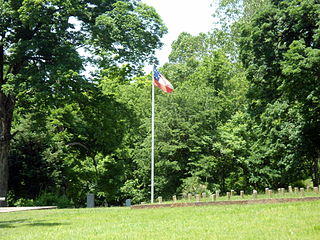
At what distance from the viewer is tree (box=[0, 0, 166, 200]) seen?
989 inches

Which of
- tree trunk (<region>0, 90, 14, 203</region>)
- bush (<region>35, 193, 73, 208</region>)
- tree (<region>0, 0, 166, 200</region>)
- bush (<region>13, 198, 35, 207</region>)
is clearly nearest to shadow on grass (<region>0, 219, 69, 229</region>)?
tree (<region>0, 0, 166, 200</region>)

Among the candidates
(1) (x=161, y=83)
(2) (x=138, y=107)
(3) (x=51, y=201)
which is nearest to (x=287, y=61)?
(1) (x=161, y=83)

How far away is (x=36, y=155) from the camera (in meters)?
32.4

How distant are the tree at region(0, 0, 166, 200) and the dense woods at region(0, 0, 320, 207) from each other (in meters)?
0.07

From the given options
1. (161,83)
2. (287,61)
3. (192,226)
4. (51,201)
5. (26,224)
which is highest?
(287,61)

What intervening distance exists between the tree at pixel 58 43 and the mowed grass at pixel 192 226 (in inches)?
417

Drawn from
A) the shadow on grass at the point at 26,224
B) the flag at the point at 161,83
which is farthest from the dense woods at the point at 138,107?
the shadow on grass at the point at 26,224

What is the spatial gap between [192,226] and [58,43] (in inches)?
696

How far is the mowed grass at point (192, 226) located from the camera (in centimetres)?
1055

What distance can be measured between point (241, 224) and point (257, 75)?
19.4 m

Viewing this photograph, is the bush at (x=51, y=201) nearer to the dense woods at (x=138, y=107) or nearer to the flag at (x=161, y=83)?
the dense woods at (x=138, y=107)

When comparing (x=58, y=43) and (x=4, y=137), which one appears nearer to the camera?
(x=58, y=43)

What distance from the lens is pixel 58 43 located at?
27078 millimetres

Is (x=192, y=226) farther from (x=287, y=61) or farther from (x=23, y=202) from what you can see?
(x=23, y=202)
